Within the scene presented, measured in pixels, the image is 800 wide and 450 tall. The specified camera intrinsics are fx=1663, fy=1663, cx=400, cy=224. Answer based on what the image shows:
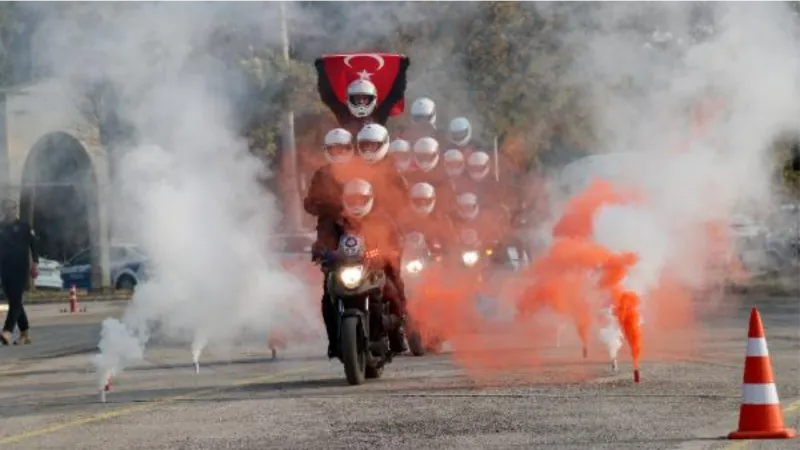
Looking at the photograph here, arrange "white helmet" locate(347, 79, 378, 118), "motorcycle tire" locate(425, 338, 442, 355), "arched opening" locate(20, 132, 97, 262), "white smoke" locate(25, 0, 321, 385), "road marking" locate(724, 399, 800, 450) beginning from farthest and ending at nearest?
"arched opening" locate(20, 132, 97, 262)
"motorcycle tire" locate(425, 338, 442, 355)
"white smoke" locate(25, 0, 321, 385)
"white helmet" locate(347, 79, 378, 118)
"road marking" locate(724, 399, 800, 450)

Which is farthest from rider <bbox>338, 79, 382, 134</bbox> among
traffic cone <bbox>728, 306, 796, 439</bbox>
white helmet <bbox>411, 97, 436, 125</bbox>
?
traffic cone <bbox>728, 306, 796, 439</bbox>

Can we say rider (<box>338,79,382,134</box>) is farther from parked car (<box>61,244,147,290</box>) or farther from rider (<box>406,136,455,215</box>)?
parked car (<box>61,244,147,290</box>)

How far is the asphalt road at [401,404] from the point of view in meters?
11.2

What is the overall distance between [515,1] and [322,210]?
16.1 feet

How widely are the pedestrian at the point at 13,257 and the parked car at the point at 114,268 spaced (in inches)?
705

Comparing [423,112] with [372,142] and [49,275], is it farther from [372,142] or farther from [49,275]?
[49,275]

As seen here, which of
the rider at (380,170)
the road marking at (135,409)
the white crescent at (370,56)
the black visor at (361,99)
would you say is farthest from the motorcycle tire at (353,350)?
the white crescent at (370,56)

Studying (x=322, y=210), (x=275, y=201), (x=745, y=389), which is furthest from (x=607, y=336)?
(x=275, y=201)

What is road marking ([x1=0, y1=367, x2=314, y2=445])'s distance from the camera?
12075 mm

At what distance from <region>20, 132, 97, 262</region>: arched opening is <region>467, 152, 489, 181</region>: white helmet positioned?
708 cm

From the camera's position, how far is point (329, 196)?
15.0 meters

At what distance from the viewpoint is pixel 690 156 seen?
57.9 ft

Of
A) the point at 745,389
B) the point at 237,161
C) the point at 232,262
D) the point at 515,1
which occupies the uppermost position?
the point at 515,1

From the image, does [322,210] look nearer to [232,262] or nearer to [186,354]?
[232,262]
